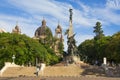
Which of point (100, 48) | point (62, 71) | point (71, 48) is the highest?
point (100, 48)

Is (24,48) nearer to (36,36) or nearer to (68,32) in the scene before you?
(68,32)

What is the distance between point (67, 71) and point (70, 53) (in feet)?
44.2

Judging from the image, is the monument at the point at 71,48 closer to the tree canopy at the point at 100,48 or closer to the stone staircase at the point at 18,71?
the tree canopy at the point at 100,48

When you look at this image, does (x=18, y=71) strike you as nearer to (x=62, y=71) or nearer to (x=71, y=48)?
(x=62, y=71)

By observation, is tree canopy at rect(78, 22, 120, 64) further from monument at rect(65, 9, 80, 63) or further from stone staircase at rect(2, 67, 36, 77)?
stone staircase at rect(2, 67, 36, 77)

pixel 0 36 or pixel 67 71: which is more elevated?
pixel 0 36

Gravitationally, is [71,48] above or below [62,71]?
above

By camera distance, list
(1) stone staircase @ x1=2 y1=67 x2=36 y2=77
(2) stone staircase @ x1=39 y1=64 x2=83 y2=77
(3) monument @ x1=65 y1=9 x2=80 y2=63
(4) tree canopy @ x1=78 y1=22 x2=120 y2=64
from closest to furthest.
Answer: (2) stone staircase @ x1=39 y1=64 x2=83 y2=77 < (1) stone staircase @ x1=2 y1=67 x2=36 y2=77 < (3) monument @ x1=65 y1=9 x2=80 y2=63 < (4) tree canopy @ x1=78 y1=22 x2=120 y2=64

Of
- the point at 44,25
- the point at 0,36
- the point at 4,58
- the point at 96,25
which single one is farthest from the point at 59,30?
the point at 4,58

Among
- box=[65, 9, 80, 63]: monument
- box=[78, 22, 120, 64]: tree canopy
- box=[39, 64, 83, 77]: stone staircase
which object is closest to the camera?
box=[39, 64, 83, 77]: stone staircase

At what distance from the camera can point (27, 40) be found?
7550 centimetres

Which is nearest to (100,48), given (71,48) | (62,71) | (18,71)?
(71,48)

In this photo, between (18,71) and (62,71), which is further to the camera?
(18,71)

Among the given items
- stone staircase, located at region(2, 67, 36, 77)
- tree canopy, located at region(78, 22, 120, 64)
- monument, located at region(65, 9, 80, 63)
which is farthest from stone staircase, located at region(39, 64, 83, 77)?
tree canopy, located at region(78, 22, 120, 64)
